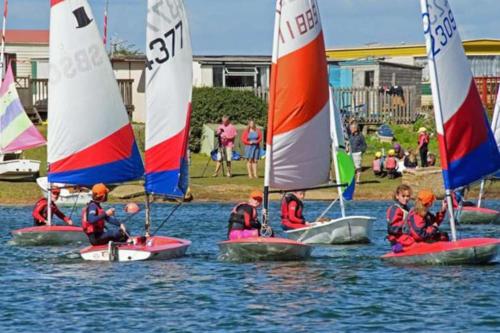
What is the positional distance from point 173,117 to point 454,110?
5.19m

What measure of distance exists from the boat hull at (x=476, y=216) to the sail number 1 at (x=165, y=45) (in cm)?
1078

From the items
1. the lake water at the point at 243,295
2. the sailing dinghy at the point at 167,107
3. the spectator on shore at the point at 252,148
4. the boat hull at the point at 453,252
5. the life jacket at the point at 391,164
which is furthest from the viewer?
the life jacket at the point at 391,164

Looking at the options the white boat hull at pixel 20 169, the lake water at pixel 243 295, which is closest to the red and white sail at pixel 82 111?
the lake water at pixel 243 295

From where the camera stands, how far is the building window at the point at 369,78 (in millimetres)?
63688

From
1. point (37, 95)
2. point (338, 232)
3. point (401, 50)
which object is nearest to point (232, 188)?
point (338, 232)

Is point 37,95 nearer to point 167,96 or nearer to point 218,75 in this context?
point 218,75

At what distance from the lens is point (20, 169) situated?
148ft

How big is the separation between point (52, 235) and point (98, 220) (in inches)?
158

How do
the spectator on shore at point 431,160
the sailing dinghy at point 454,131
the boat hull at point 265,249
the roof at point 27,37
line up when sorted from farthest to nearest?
the roof at point 27,37 → the spectator on shore at point 431,160 → the boat hull at point 265,249 → the sailing dinghy at point 454,131

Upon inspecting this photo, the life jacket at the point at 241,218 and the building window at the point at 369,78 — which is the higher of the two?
the building window at the point at 369,78

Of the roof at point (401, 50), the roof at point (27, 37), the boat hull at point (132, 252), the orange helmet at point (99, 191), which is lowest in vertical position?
the boat hull at point (132, 252)

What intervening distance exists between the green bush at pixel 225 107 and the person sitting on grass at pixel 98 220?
86.3 ft

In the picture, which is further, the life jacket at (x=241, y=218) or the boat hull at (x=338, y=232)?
the boat hull at (x=338, y=232)

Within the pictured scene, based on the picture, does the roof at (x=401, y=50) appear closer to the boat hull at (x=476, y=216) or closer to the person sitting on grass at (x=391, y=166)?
the person sitting on grass at (x=391, y=166)
